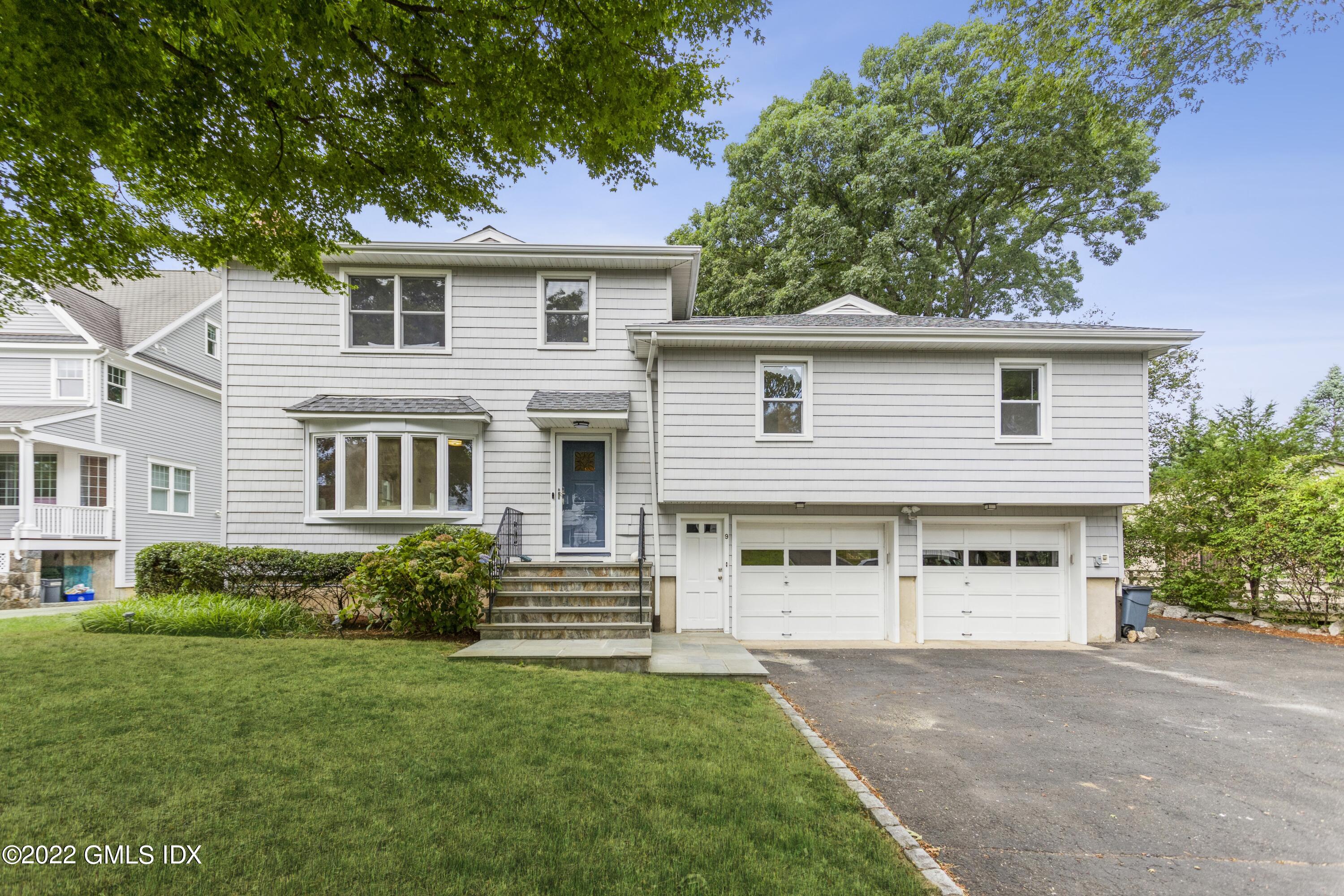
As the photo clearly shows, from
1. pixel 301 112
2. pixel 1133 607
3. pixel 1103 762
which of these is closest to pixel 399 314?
pixel 301 112

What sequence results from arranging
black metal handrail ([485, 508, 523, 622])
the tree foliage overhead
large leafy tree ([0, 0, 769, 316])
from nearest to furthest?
large leafy tree ([0, 0, 769, 316]) < the tree foliage overhead < black metal handrail ([485, 508, 523, 622])

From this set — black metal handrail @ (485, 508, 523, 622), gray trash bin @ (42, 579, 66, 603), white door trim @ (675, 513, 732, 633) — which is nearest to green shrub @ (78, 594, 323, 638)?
black metal handrail @ (485, 508, 523, 622)

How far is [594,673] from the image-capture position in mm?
6984

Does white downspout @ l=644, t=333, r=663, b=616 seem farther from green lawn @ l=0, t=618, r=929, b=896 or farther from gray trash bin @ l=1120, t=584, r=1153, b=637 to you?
gray trash bin @ l=1120, t=584, r=1153, b=637

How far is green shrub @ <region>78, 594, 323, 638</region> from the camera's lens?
8414 mm

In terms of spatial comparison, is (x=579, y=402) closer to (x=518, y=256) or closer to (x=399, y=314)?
(x=518, y=256)

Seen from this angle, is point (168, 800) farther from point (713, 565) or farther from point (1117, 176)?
point (1117, 176)

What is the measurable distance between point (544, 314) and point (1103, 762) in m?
9.99

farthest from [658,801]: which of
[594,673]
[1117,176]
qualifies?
[1117,176]

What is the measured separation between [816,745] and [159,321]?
21.6m

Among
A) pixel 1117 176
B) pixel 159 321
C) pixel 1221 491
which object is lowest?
pixel 1221 491

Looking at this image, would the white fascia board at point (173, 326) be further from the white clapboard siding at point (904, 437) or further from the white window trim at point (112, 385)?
the white clapboard siding at point (904, 437)

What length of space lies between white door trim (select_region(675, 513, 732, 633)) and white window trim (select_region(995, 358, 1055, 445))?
4.92 metres

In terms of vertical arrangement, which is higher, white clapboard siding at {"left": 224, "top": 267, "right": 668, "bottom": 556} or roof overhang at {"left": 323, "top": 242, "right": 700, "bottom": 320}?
roof overhang at {"left": 323, "top": 242, "right": 700, "bottom": 320}
